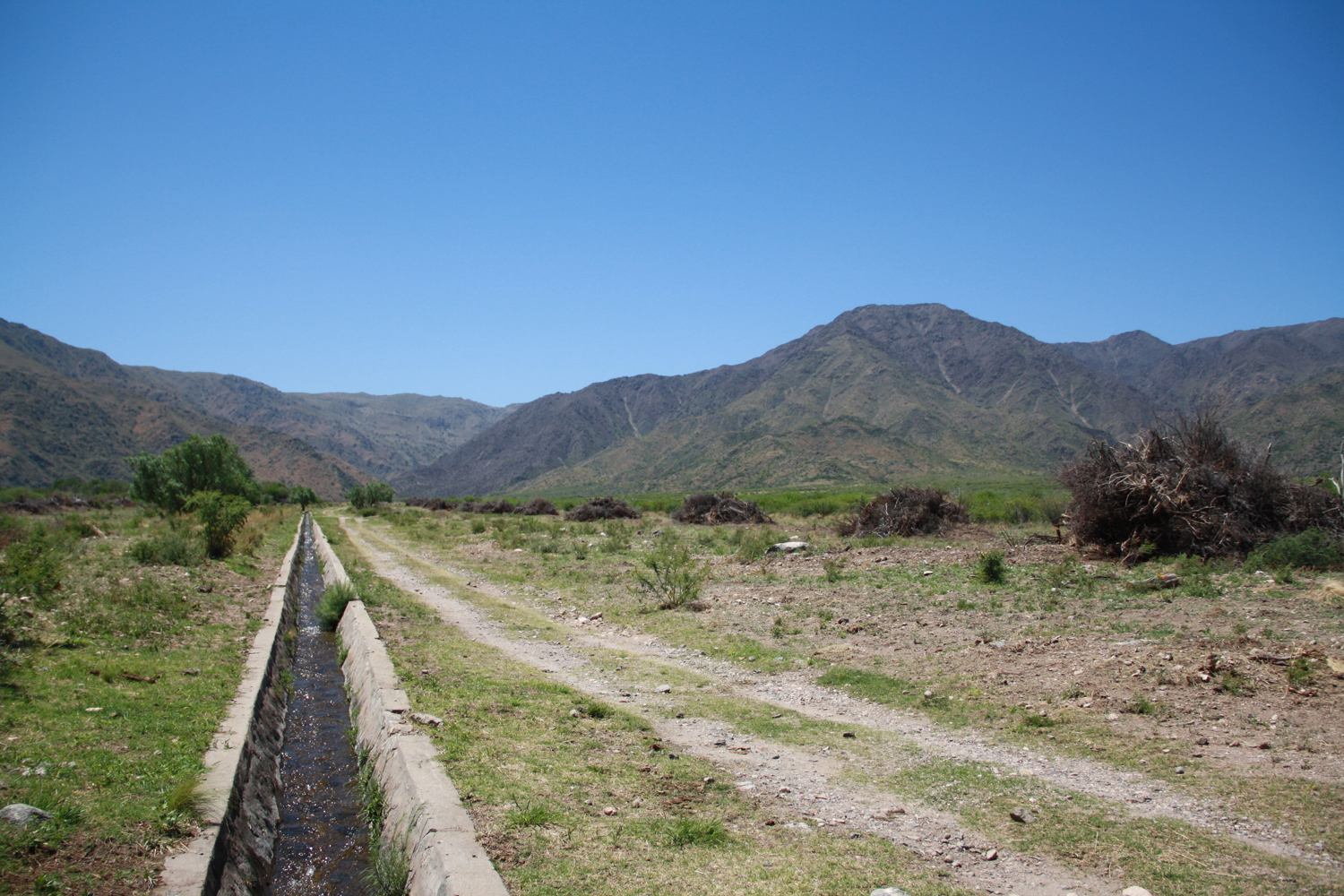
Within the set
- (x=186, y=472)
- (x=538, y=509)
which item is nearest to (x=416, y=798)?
(x=186, y=472)

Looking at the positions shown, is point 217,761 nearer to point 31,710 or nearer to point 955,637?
point 31,710

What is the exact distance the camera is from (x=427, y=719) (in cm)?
682

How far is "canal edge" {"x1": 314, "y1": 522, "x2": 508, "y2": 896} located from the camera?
4.14 m

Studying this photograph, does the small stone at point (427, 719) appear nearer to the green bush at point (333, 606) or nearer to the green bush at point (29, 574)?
the green bush at point (29, 574)

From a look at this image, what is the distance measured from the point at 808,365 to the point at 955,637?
175216 millimetres

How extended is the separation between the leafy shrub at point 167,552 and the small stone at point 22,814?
525 inches

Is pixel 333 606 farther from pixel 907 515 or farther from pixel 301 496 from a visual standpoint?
pixel 301 496

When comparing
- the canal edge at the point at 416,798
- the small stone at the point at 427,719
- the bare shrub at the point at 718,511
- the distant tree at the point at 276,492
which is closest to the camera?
the canal edge at the point at 416,798

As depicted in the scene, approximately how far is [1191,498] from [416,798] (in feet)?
52.2

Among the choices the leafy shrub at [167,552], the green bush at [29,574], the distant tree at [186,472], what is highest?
the distant tree at [186,472]

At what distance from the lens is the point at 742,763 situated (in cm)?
636

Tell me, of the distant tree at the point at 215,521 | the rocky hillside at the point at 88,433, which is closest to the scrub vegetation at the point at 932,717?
the distant tree at the point at 215,521

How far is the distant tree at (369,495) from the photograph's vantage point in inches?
2904

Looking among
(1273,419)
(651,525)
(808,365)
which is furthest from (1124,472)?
(808,365)
